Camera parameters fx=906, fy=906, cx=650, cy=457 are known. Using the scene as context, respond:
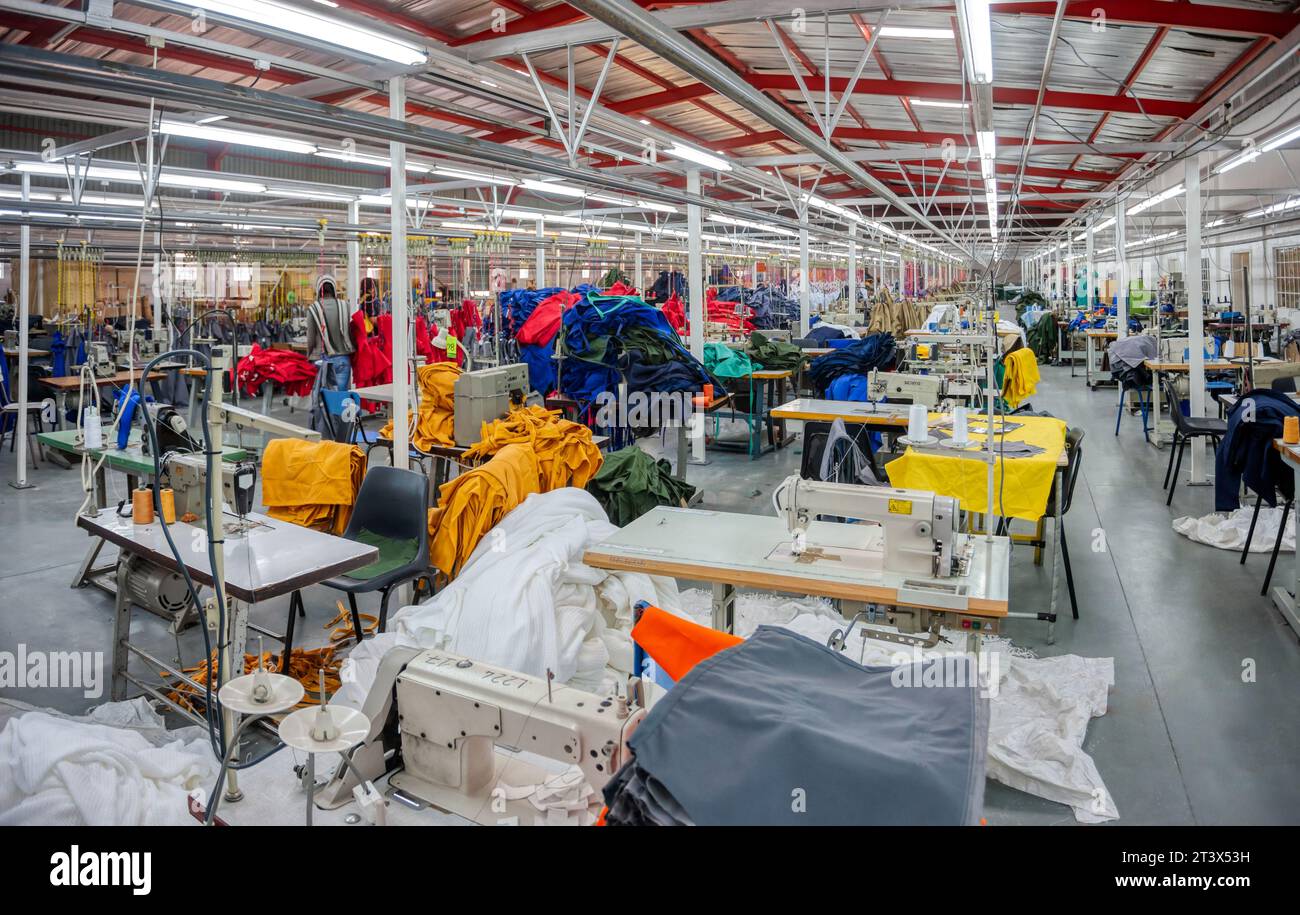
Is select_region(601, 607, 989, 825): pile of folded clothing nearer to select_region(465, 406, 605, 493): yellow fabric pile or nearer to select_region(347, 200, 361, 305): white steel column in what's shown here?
select_region(465, 406, 605, 493): yellow fabric pile

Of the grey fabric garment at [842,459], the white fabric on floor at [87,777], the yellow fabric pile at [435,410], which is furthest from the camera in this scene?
the yellow fabric pile at [435,410]

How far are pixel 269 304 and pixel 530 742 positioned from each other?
15.1 metres

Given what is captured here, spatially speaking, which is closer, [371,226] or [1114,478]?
[1114,478]

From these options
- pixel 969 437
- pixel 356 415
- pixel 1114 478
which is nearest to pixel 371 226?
pixel 356 415

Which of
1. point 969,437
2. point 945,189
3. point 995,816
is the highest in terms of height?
point 945,189

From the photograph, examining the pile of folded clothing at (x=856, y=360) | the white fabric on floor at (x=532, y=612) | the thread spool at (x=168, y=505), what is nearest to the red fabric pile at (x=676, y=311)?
the pile of folded clothing at (x=856, y=360)

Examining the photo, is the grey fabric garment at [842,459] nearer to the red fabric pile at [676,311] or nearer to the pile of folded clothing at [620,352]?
the pile of folded clothing at [620,352]

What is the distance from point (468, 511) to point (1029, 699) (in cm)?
253

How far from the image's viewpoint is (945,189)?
14.6m

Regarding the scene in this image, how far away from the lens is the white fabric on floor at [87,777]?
220 centimetres

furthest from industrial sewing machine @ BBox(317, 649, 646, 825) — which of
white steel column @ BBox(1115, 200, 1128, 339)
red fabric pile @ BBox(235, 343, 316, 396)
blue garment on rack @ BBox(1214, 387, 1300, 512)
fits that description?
white steel column @ BBox(1115, 200, 1128, 339)

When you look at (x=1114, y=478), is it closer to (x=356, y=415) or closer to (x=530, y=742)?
(x=356, y=415)

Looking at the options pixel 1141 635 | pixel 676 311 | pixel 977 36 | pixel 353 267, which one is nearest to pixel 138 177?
pixel 353 267

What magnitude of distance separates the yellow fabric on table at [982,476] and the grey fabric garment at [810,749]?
110 inches
